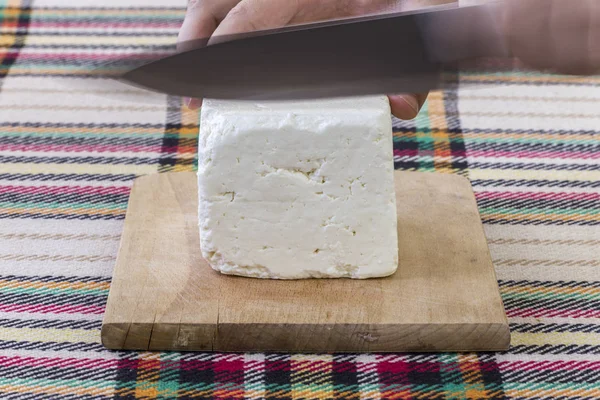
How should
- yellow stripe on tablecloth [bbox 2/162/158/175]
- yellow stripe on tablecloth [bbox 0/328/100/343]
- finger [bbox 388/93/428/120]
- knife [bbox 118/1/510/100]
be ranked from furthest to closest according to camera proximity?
yellow stripe on tablecloth [bbox 2/162/158/175], finger [bbox 388/93/428/120], yellow stripe on tablecloth [bbox 0/328/100/343], knife [bbox 118/1/510/100]

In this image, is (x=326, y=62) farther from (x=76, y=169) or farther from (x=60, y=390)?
(x=76, y=169)

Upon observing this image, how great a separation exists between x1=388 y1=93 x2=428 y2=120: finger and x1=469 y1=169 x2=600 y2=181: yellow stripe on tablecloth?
30cm

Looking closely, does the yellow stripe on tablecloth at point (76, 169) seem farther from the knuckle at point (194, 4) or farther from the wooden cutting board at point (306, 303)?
the knuckle at point (194, 4)

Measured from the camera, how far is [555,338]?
1.25 meters

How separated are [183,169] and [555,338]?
0.77 m

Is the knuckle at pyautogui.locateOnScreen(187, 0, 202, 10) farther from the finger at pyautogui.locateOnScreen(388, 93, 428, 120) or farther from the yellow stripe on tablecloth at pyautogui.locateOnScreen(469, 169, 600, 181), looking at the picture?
the yellow stripe on tablecloth at pyautogui.locateOnScreen(469, 169, 600, 181)

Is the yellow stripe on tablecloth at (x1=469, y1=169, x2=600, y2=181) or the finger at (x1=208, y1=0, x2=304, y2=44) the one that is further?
the yellow stripe on tablecloth at (x1=469, y1=169, x2=600, y2=181)

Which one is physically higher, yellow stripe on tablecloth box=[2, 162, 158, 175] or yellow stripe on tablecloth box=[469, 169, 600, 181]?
yellow stripe on tablecloth box=[2, 162, 158, 175]

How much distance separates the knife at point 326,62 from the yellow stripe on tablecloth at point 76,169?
497mm

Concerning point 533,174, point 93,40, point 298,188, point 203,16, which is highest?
point 203,16

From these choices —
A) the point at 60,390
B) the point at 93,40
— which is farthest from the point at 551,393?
the point at 93,40

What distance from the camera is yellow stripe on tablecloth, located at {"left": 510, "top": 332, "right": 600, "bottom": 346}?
1.25m

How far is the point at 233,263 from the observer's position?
1.29 m

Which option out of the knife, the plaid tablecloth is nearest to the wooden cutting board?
the plaid tablecloth
